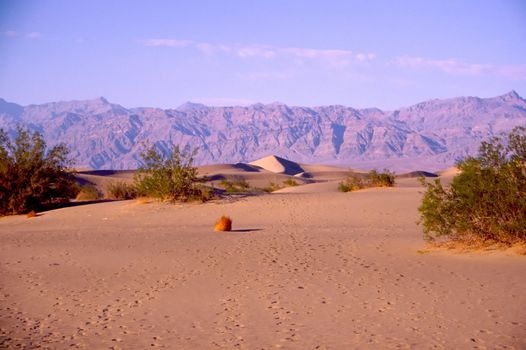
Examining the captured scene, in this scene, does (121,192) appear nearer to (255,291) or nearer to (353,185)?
(353,185)

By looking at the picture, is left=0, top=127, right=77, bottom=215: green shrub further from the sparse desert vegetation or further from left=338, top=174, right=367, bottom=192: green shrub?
the sparse desert vegetation

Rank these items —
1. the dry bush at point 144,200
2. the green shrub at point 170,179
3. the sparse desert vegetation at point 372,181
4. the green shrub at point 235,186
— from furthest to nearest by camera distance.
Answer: the green shrub at point 235,186 < the sparse desert vegetation at point 372,181 < the dry bush at point 144,200 < the green shrub at point 170,179

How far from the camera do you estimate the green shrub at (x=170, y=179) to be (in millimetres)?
27188

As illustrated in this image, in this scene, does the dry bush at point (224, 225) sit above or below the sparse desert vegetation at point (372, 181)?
below

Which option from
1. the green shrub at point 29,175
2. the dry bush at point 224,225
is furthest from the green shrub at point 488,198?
the green shrub at point 29,175

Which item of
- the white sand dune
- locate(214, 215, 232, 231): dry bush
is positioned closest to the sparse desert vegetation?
locate(214, 215, 232, 231): dry bush

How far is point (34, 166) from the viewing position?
28875mm

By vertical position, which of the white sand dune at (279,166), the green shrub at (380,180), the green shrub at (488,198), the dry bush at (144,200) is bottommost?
the white sand dune at (279,166)

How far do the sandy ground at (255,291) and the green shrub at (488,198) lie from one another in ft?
2.09

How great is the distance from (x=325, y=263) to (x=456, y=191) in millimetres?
3567

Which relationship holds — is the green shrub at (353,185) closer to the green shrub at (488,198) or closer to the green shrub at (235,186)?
the green shrub at (235,186)

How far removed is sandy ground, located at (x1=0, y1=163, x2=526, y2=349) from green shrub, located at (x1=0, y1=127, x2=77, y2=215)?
375 inches

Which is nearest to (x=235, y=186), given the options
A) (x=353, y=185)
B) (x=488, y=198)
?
(x=353, y=185)

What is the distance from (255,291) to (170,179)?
697 inches
